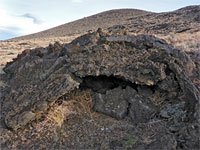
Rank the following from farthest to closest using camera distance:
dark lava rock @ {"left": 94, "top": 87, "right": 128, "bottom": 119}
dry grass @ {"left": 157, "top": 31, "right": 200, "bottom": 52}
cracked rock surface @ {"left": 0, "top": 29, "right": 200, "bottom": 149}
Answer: dry grass @ {"left": 157, "top": 31, "right": 200, "bottom": 52} < dark lava rock @ {"left": 94, "top": 87, "right": 128, "bottom": 119} < cracked rock surface @ {"left": 0, "top": 29, "right": 200, "bottom": 149}

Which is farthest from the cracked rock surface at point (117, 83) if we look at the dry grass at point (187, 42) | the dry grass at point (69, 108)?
the dry grass at point (187, 42)

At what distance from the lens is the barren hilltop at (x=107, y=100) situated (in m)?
3.71

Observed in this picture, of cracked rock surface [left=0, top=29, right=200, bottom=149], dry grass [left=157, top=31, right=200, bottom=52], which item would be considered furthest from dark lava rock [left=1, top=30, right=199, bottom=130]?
dry grass [left=157, top=31, right=200, bottom=52]

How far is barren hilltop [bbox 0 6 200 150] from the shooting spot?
12.2ft

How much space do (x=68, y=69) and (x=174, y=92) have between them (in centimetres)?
228

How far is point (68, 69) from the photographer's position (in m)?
4.58

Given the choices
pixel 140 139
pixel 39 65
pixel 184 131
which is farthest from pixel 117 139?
pixel 39 65

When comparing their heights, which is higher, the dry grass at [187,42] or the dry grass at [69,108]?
the dry grass at [187,42]

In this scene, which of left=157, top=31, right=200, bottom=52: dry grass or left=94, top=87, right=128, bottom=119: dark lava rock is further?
left=157, top=31, right=200, bottom=52: dry grass

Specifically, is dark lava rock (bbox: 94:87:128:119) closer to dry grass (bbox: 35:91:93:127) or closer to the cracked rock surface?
the cracked rock surface

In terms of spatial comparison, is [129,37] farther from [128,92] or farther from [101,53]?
[128,92]

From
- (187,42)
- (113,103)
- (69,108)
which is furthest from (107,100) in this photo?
(187,42)

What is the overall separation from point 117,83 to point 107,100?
0.58 m

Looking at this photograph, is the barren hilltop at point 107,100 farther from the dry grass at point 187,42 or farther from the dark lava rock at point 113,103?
the dry grass at point 187,42
